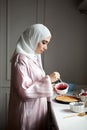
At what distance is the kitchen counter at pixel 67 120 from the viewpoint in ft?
3.78

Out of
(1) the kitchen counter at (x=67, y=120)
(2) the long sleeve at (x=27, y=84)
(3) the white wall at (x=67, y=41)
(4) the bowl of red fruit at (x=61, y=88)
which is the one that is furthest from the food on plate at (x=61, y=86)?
(3) the white wall at (x=67, y=41)

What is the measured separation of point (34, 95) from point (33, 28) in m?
0.43

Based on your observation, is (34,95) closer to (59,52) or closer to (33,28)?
(33,28)

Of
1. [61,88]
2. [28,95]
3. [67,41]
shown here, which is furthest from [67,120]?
[67,41]

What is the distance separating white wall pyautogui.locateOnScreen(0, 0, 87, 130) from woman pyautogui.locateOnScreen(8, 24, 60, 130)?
98 cm

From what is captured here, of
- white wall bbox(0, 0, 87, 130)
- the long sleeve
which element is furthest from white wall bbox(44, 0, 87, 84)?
the long sleeve

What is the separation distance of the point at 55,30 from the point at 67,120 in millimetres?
1426

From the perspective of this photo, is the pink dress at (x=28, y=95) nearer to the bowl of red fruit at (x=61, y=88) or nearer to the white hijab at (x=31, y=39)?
the white hijab at (x=31, y=39)

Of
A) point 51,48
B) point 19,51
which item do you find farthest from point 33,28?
point 51,48

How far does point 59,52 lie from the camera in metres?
2.56

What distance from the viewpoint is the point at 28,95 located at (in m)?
1.45

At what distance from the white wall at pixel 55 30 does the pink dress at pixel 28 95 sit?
987mm

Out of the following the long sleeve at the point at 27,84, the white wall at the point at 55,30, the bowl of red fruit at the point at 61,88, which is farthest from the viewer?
the white wall at the point at 55,30

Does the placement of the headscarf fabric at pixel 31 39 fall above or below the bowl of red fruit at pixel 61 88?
above
